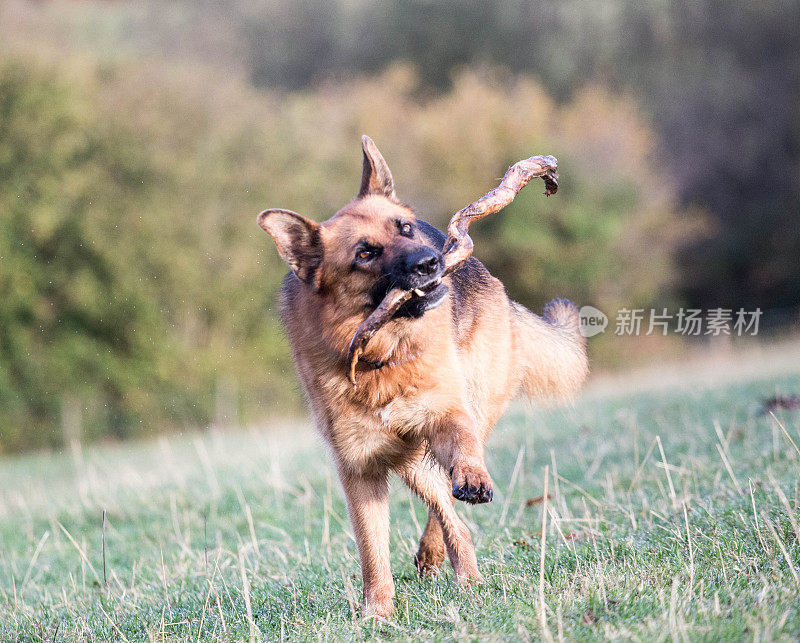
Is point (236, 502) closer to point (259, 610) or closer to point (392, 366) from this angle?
point (259, 610)

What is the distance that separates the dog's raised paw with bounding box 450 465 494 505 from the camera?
11.3 feet

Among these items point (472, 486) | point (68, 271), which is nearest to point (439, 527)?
point (472, 486)

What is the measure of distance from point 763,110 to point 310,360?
41859 millimetres

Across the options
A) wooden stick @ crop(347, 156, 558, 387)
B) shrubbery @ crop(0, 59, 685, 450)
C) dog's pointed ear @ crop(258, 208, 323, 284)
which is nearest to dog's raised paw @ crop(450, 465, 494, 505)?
wooden stick @ crop(347, 156, 558, 387)

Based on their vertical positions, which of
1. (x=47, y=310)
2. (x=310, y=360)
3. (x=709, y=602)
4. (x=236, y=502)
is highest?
(x=310, y=360)

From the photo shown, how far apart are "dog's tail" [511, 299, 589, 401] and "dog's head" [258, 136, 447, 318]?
137 centimetres

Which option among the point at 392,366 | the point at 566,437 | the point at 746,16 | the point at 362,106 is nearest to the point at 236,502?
the point at 566,437

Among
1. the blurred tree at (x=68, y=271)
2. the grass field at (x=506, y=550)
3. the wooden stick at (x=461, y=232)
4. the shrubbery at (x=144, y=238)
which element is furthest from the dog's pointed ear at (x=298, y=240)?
the blurred tree at (x=68, y=271)

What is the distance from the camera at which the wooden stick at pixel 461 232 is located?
3.86 meters

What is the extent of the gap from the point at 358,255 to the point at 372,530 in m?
1.46

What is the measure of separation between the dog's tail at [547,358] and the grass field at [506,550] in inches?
19.0

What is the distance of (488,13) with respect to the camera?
155ft

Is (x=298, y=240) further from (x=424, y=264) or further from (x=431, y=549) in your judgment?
(x=431, y=549)

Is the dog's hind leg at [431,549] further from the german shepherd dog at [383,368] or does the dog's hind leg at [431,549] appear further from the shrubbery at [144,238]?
the shrubbery at [144,238]
